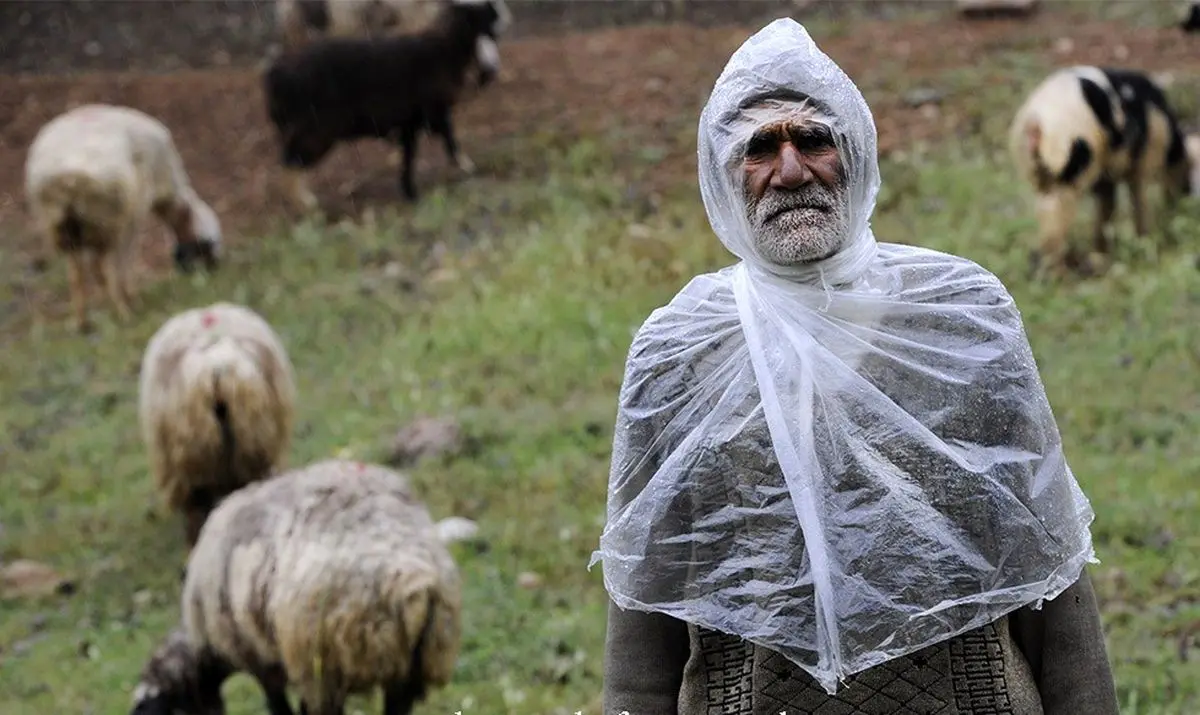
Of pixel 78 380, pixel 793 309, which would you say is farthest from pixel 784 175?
pixel 78 380

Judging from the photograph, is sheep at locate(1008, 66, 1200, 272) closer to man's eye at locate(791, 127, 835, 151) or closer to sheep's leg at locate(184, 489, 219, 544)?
sheep's leg at locate(184, 489, 219, 544)

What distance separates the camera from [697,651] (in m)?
2.64

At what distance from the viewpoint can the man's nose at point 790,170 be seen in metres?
2.53

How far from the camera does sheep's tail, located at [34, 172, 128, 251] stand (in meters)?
11.7

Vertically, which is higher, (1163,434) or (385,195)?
(1163,434)

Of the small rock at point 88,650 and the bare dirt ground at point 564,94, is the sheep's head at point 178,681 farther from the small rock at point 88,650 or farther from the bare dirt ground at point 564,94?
the bare dirt ground at point 564,94

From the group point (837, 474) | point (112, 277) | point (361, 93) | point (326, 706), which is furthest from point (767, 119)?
point (361, 93)


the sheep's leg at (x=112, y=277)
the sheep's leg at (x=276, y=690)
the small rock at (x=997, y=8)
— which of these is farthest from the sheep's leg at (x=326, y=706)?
the small rock at (x=997, y=8)

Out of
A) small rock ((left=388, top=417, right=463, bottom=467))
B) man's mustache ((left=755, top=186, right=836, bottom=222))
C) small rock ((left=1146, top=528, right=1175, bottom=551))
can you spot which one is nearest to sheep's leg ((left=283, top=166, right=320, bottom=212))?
small rock ((left=388, top=417, right=463, bottom=467))

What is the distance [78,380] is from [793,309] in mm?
9539

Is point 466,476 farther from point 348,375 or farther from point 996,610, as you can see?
point 996,610

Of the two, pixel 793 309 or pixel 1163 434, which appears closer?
pixel 793 309

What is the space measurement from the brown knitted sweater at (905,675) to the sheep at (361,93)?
36.4ft

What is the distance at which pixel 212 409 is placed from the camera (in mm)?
8047
